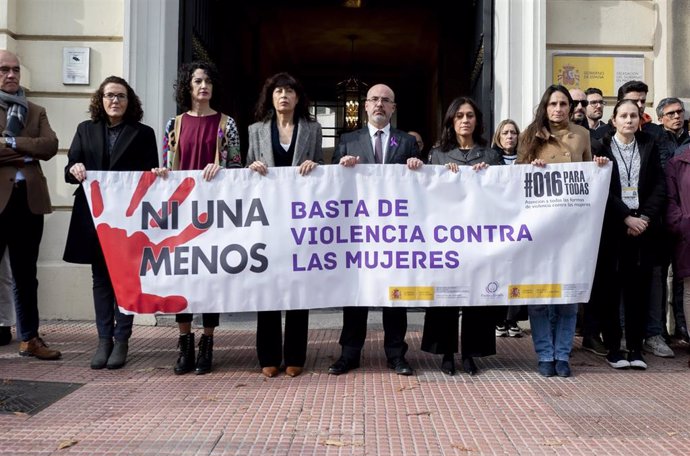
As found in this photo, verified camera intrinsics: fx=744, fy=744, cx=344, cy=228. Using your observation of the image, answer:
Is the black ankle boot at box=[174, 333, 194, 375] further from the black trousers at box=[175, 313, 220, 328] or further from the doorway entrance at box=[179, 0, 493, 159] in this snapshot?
the doorway entrance at box=[179, 0, 493, 159]

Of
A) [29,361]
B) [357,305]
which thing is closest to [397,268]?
[357,305]

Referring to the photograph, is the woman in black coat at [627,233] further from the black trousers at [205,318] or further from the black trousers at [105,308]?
the black trousers at [105,308]

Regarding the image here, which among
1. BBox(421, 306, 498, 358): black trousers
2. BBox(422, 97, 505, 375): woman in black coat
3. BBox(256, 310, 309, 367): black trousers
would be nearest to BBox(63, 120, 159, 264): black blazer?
BBox(256, 310, 309, 367): black trousers

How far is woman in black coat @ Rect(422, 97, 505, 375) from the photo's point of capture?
520 centimetres

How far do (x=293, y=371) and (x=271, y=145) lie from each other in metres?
1.57

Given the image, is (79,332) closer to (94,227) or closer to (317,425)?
(94,227)

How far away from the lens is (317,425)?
3967 millimetres

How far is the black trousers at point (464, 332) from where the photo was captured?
5.23 m

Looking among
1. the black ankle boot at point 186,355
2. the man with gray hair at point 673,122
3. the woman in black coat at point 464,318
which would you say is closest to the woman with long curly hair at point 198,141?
the black ankle boot at point 186,355

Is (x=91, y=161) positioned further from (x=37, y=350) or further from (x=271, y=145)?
(x=37, y=350)

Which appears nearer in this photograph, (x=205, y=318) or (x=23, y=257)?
(x=205, y=318)

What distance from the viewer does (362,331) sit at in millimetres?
5277

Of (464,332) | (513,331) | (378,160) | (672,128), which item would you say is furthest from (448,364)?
(672,128)

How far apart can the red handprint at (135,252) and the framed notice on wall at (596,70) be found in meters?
4.19
